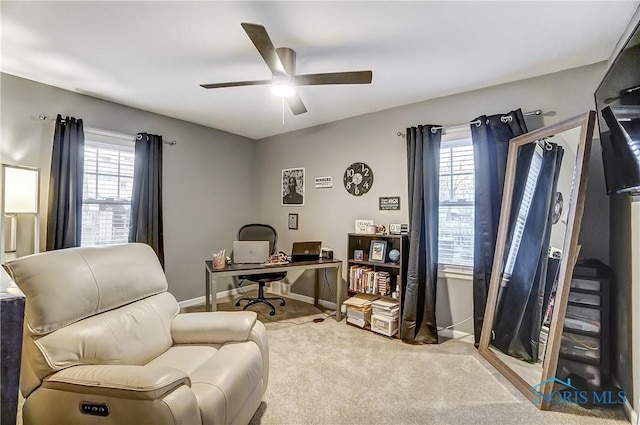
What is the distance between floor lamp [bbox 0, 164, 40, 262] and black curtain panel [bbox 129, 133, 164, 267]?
911 mm

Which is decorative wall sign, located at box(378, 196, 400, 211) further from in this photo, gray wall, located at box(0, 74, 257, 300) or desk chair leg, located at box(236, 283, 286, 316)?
gray wall, located at box(0, 74, 257, 300)

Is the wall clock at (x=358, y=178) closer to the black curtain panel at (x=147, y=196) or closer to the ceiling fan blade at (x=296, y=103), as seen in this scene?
the ceiling fan blade at (x=296, y=103)

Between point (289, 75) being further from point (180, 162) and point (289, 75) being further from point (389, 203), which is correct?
point (180, 162)

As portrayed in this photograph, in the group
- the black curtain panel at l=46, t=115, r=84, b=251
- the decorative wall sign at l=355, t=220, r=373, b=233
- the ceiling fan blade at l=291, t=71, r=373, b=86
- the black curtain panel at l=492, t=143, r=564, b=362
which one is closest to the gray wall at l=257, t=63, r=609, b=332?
the decorative wall sign at l=355, t=220, r=373, b=233

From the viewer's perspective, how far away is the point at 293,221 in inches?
174

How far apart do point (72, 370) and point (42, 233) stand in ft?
7.32

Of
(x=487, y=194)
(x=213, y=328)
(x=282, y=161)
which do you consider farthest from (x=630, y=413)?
(x=282, y=161)

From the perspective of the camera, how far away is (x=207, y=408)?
1298 mm

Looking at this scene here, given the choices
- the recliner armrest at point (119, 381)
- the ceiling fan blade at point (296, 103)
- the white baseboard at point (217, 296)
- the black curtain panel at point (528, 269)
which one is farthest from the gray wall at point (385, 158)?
the recliner armrest at point (119, 381)

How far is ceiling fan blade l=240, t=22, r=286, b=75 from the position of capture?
1567mm

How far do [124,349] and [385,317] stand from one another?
2.28 m

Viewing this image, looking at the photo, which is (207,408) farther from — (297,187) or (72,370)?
(297,187)

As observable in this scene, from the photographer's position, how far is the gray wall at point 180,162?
8.98ft

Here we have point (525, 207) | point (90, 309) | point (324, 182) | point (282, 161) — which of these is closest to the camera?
point (90, 309)
